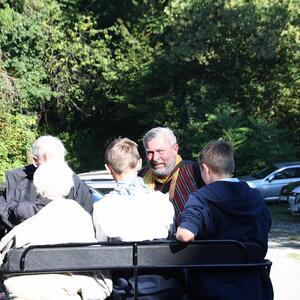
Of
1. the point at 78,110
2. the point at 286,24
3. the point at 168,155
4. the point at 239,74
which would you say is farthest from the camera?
the point at 78,110

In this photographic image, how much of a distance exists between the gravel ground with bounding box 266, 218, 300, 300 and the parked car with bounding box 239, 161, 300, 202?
16.7 feet

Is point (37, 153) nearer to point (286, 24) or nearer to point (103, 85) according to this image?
point (286, 24)

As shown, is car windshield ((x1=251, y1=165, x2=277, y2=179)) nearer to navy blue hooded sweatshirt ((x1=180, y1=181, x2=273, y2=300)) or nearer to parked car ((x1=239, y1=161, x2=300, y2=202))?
parked car ((x1=239, y1=161, x2=300, y2=202))

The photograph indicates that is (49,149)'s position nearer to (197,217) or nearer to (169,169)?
(169,169)

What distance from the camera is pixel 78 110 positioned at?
3112cm

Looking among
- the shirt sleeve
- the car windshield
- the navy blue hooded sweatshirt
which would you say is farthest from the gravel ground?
the car windshield

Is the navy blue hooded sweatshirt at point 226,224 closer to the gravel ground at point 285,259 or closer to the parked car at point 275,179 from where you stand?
the gravel ground at point 285,259

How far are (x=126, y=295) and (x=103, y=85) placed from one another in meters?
26.5

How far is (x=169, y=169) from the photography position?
501cm

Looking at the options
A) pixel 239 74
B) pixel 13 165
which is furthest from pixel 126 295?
pixel 239 74

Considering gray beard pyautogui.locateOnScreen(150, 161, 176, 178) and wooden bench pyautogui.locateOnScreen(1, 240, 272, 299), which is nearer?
wooden bench pyautogui.locateOnScreen(1, 240, 272, 299)

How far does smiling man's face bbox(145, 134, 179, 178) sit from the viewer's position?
494 cm

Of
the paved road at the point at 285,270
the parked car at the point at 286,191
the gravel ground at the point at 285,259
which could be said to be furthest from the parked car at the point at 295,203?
the paved road at the point at 285,270

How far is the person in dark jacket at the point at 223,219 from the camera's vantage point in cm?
369
